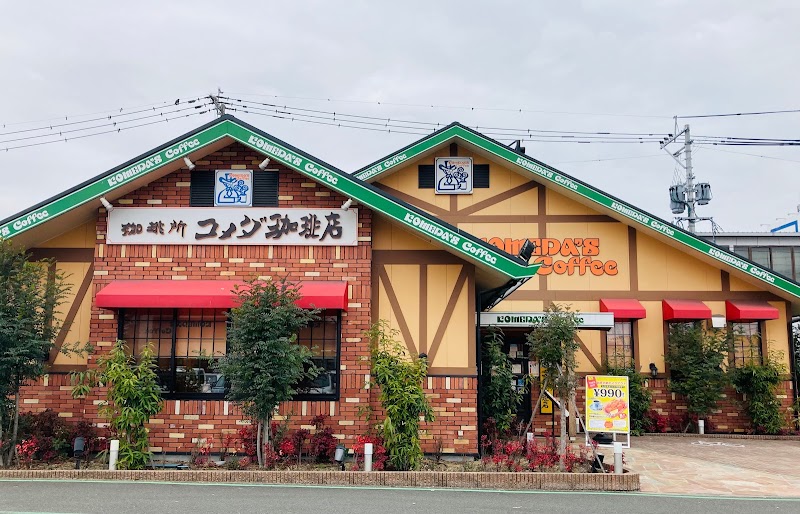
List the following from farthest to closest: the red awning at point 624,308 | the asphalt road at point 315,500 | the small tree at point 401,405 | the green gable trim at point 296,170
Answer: the red awning at point 624,308 < the green gable trim at point 296,170 < the small tree at point 401,405 < the asphalt road at point 315,500

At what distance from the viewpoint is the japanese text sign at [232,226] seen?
509 inches

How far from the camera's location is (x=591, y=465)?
11.2 m

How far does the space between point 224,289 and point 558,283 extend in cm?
979

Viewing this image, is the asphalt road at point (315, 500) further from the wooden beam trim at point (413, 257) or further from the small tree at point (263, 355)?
the wooden beam trim at point (413, 257)

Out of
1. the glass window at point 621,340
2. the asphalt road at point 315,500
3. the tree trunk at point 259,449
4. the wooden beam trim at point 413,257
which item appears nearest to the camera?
the asphalt road at point 315,500

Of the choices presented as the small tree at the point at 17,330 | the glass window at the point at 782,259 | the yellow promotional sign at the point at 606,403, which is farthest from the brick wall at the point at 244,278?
the glass window at the point at 782,259

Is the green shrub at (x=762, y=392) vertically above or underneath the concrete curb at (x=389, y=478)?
above

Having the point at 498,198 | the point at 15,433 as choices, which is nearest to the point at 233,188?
the point at 15,433

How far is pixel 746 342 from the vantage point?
18797 mm

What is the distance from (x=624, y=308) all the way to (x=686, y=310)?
1.54 meters

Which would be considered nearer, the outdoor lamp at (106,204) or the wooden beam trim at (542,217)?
the outdoor lamp at (106,204)

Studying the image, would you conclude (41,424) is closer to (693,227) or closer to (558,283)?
(558,283)

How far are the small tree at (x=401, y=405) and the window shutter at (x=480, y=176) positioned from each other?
28.3 feet

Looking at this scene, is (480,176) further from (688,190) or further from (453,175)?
(688,190)
